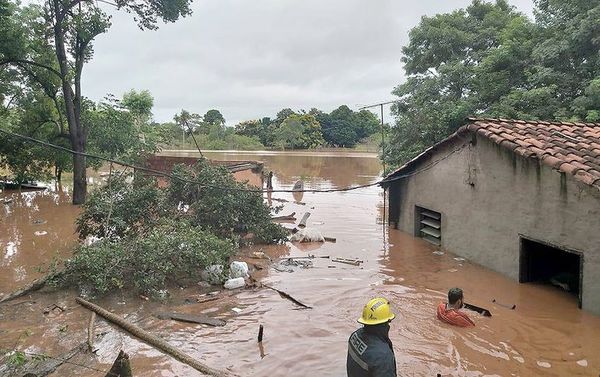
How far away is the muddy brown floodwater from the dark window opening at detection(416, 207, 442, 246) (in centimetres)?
45

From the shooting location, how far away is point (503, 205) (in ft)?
35.5

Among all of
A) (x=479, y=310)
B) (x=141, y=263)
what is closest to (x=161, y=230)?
(x=141, y=263)

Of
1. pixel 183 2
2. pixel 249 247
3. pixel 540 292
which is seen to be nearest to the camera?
pixel 540 292

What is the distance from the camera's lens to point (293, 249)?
1492 cm

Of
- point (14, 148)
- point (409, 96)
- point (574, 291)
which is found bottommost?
point (574, 291)

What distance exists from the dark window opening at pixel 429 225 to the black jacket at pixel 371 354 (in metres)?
10.3

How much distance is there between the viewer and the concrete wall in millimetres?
8617

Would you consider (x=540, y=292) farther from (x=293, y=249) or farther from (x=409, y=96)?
(x=409, y=96)

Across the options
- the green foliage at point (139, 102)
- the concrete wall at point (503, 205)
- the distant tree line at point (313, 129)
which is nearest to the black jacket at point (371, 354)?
the concrete wall at point (503, 205)

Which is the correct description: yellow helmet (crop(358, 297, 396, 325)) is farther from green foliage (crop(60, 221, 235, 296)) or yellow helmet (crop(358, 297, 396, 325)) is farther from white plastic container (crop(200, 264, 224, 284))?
white plastic container (crop(200, 264, 224, 284))

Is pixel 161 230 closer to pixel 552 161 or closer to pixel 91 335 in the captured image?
pixel 91 335

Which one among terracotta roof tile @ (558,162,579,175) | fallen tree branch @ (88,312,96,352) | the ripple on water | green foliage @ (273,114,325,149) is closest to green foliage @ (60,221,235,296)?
fallen tree branch @ (88,312,96,352)

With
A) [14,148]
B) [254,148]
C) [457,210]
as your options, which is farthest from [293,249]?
[254,148]

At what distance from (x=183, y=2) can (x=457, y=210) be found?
53.6 feet
